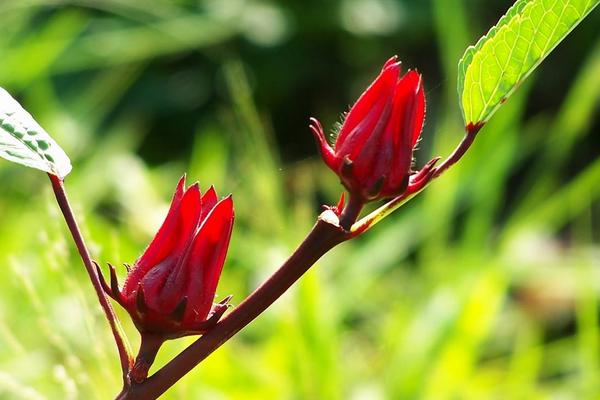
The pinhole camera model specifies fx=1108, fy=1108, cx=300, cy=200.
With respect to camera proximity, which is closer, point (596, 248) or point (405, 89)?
point (405, 89)

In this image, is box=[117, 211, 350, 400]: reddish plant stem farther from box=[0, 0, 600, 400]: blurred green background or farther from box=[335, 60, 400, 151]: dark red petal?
box=[0, 0, 600, 400]: blurred green background

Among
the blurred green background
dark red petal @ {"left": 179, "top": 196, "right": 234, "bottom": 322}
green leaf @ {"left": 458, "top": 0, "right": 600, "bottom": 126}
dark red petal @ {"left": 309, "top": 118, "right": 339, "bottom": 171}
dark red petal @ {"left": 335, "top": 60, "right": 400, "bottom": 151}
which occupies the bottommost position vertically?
the blurred green background

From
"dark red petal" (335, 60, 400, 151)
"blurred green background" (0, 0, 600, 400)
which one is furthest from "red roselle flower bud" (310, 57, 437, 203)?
"blurred green background" (0, 0, 600, 400)

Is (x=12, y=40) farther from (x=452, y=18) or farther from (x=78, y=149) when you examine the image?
(x=452, y=18)

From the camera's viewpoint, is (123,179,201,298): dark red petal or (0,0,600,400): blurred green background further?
(0,0,600,400): blurred green background

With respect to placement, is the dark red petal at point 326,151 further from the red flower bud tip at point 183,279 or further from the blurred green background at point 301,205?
the blurred green background at point 301,205

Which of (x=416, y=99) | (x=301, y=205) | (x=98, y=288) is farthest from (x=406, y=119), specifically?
(x=301, y=205)

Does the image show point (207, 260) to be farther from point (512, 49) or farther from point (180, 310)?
point (512, 49)

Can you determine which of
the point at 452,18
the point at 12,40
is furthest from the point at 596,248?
the point at 12,40
